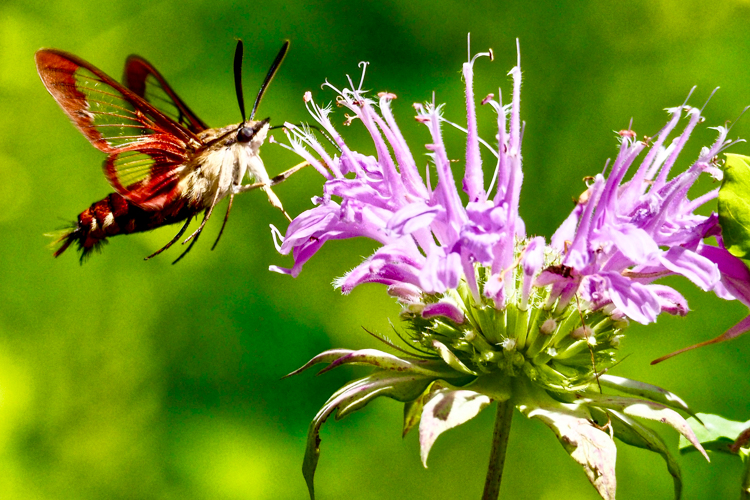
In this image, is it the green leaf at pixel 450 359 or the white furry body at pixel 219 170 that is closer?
the green leaf at pixel 450 359

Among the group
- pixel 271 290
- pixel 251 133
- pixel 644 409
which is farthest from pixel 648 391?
pixel 271 290

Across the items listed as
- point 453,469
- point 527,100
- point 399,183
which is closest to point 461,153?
point 527,100

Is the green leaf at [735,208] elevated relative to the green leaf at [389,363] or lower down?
elevated

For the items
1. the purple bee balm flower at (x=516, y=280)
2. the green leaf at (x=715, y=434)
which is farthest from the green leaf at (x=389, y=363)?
the green leaf at (x=715, y=434)

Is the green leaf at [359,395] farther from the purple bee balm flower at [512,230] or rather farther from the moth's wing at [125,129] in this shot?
the moth's wing at [125,129]

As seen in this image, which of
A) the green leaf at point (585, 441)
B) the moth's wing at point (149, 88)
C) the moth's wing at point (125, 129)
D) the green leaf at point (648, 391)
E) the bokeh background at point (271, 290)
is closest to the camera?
the green leaf at point (585, 441)

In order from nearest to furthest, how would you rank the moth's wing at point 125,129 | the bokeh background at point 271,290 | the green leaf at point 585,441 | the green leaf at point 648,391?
the green leaf at point 585,441, the green leaf at point 648,391, the moth's wing at point 125,129, the bokeh background at point 271,290

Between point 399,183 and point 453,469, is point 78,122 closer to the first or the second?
point 399,183
